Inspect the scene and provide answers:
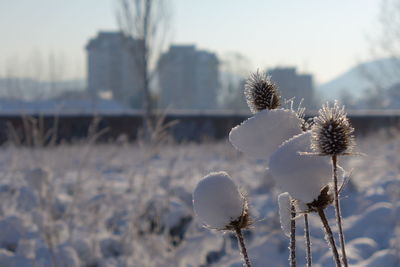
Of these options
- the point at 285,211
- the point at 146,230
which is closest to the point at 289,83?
the point at 146,230

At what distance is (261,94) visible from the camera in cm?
84

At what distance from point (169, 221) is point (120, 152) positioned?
20.7 ft

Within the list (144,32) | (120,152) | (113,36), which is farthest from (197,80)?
(120,152)

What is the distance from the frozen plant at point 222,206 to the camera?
807 millimetres

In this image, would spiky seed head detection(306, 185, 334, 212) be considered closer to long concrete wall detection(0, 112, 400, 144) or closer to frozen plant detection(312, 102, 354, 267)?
frozen plant detection(312, 102, 354, 267)

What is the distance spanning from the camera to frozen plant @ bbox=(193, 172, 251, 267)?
0.81 metres

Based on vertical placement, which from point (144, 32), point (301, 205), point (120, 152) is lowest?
point (120, 152)

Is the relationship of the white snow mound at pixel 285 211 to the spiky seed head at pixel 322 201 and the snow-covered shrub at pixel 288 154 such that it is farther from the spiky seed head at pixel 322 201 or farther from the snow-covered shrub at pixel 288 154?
the spiky seed head at pixel 322 201

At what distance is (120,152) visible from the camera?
33.9 feet

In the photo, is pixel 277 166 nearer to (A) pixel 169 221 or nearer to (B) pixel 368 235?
(B) pixel 368 235

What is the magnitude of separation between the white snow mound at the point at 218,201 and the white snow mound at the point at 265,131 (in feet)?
0.28

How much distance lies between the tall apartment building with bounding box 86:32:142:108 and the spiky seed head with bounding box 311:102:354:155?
2482 inches

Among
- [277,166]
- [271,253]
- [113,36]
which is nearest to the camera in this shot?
[277,166]

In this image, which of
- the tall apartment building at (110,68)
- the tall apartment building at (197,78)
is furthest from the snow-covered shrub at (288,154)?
the tall apartment building at (197,78)
